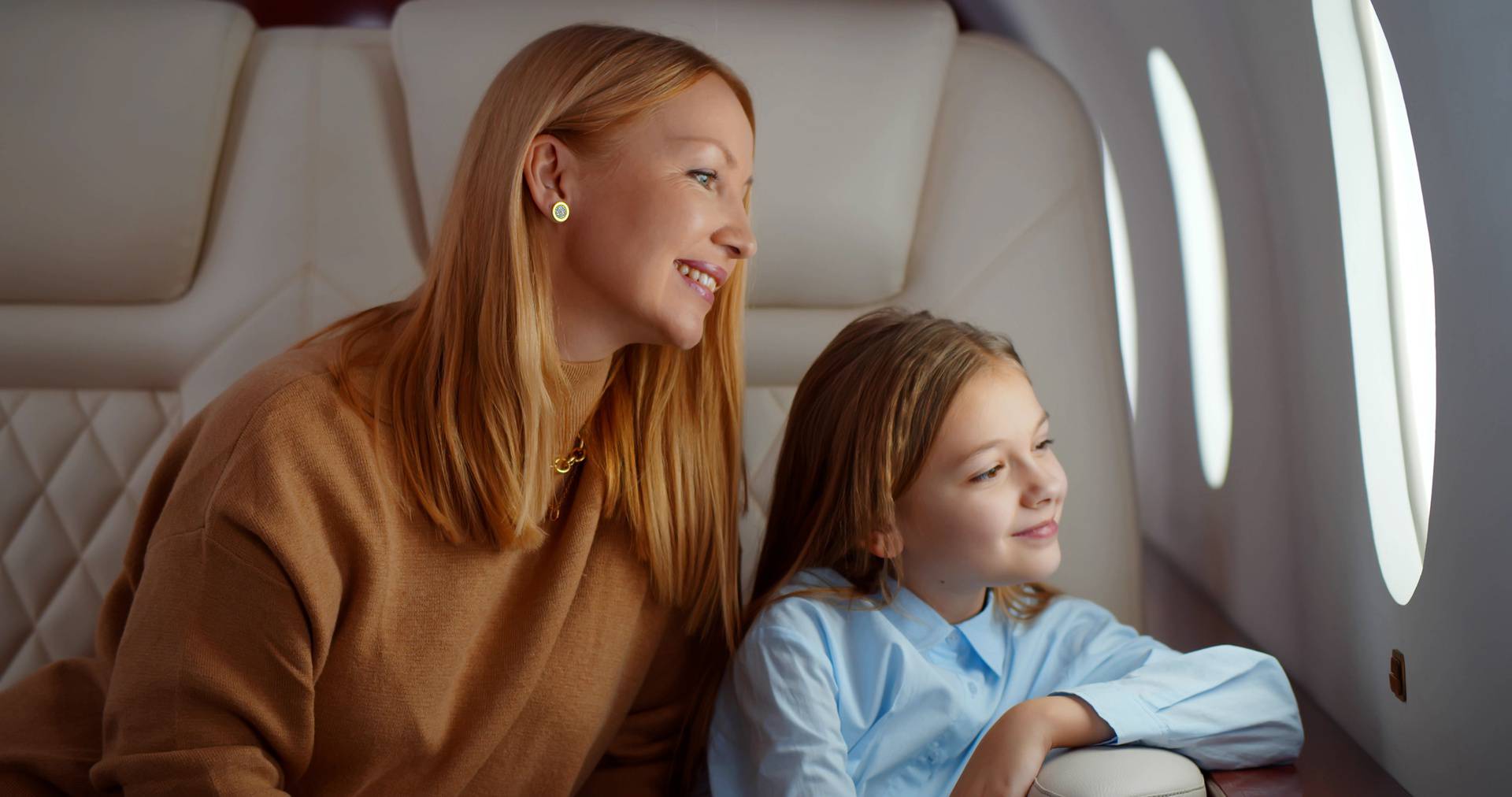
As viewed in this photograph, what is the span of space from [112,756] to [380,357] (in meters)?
0.46

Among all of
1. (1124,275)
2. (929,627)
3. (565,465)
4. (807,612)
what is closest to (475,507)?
(565,465)

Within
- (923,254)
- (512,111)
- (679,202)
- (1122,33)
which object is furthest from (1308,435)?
(512,111)

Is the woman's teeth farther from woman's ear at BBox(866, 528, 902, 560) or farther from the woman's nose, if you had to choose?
woman's ear at BBox(866, 528, 902, 560)

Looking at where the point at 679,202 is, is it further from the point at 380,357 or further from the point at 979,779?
the point at 979,779

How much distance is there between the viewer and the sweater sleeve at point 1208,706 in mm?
1253

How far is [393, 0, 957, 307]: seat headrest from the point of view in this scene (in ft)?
5.71

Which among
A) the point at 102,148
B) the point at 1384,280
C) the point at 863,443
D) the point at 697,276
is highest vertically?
the point at 1384,280

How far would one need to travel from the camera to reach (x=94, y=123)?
1706 mm

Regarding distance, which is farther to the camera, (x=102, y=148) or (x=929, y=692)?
(x=102, y=148)

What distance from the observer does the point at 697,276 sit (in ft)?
4.48

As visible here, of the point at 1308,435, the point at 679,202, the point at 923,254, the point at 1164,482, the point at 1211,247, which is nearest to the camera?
the point at 679,202

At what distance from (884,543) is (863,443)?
112 mm

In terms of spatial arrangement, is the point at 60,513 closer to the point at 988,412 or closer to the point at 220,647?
Answer: the point at 220,647

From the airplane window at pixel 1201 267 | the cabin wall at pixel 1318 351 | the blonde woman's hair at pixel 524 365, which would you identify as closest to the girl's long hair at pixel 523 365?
the blonde woman's hair at pixel 524 365
